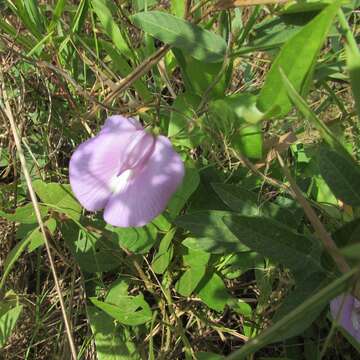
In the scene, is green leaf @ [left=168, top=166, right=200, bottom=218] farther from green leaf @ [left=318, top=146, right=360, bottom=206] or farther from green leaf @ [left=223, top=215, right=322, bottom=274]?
green leaf @ [left=318, top=146, right=360, bottom=206]

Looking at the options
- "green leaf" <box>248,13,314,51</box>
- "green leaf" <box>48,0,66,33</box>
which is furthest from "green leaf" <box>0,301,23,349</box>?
"green leaf" <box>248,13,314,51</box>

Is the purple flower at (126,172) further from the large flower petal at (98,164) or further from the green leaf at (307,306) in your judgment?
the green leaf at (307,306)

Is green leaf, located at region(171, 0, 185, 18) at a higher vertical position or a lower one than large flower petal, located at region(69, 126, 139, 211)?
higher

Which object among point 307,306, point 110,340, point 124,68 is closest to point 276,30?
point 124,68

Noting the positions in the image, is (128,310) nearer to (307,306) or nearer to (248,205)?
(248,205)

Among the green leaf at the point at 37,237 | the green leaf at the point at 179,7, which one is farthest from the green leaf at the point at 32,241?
the green leaf at the point at 179,7

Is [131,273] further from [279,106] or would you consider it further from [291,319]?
[291,319]

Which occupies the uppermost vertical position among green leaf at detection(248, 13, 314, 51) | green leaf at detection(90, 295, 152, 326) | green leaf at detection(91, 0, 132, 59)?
green leaf at detection(91, 0, 132, 59)
